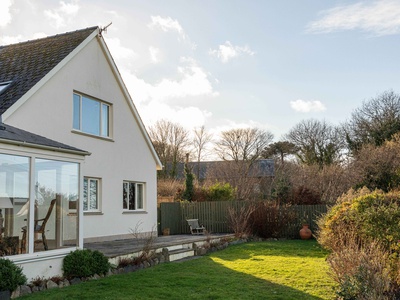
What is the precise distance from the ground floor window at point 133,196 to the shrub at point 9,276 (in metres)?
9.70

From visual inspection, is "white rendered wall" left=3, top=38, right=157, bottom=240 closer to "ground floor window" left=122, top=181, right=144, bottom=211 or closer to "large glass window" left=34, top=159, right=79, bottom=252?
"ground floor window" left=122, top=181, right=144, bottom=211

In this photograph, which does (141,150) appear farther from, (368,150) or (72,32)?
(368,150)

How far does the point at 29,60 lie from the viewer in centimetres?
1504

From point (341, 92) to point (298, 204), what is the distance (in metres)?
6.32

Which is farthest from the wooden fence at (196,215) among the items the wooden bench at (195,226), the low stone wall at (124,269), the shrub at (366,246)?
the shrub at (366,246)

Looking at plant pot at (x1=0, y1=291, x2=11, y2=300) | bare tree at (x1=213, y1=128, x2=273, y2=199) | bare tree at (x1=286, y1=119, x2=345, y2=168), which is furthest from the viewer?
bare tree at (x1=213, y1=128, x2=273, y2=199)

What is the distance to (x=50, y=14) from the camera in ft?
43.8

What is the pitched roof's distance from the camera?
505 inches

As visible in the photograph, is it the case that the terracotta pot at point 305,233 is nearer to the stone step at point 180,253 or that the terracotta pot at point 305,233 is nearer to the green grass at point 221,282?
the green grass at point 221,282

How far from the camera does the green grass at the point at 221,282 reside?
8.16 m

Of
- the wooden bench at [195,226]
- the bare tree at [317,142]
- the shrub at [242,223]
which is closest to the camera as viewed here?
the shrub at [242,223]

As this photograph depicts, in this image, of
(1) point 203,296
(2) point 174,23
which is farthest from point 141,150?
(1) point 203,296

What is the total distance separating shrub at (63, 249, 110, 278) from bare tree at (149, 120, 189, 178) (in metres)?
33.6

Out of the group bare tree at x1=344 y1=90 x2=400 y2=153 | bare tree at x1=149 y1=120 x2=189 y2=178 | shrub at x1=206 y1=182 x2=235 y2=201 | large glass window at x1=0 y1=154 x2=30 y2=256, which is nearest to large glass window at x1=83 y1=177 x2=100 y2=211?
large glass window at x1=0 y1=154 x2=30 y2=256
